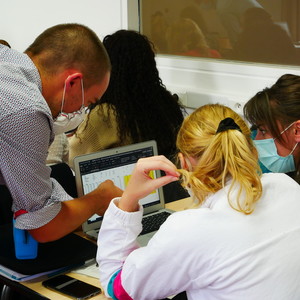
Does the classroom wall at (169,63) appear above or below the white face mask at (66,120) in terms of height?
below

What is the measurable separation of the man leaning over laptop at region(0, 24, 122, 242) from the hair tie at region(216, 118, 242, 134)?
1.83 ft

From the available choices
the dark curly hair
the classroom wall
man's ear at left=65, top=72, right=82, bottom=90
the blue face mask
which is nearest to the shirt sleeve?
man's ear at left=65, top=72, right=82, bottom=90

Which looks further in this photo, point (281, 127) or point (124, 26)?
point (124, 26)

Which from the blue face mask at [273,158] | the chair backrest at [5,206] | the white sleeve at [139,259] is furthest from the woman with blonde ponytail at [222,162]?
the chair backrest at [5,206]

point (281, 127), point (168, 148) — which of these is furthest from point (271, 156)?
point (168, 148)

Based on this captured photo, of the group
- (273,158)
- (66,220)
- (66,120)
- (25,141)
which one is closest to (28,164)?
(25,141)

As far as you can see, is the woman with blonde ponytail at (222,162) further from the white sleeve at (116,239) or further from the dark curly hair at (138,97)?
the dark curly hair at (138,97)

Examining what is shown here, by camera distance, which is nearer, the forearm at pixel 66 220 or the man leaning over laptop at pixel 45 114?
the man leaning over laptop at pixel 45 114

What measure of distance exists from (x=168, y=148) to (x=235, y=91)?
Result: 65 cm

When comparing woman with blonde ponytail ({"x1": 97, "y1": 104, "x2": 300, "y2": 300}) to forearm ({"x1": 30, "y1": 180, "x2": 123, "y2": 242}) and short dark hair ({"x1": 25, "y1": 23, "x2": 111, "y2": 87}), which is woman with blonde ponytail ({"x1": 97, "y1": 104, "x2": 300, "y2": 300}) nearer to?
forearm ({"x1": 30, "y1": 180, "x2": 123, "y2": 242})

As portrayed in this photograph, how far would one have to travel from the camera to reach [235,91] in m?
3.28

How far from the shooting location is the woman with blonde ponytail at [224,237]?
1371 millimetres

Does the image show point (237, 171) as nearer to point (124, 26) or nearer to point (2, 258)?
point (2, 258)

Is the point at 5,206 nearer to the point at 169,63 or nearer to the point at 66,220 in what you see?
the point at 66,220
